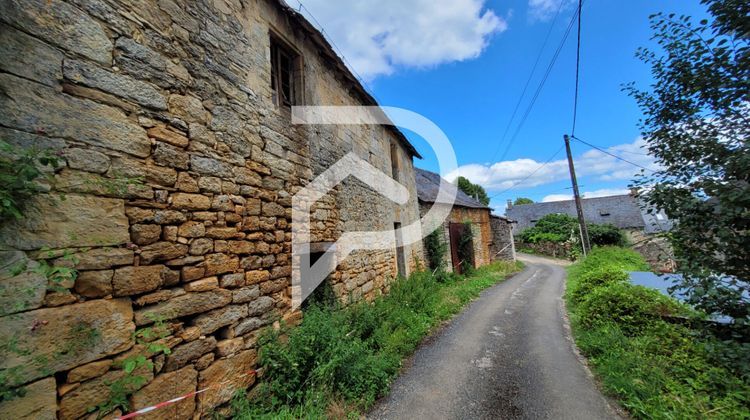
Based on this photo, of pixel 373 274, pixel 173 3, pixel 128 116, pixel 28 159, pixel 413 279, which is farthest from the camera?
pixel 413 279

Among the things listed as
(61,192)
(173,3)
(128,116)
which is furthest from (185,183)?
(173,3)

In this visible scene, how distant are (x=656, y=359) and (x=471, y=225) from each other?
10208 mm

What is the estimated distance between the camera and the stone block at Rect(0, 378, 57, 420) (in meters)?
1.51

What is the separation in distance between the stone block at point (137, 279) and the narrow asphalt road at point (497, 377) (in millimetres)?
2600

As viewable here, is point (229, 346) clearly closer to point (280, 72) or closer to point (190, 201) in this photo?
point (190, 201)

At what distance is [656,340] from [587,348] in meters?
0.87

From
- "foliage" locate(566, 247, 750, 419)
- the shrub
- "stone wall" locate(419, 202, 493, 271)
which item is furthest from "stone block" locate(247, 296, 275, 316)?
"stone wall" locate(419, 202, 493, 271)

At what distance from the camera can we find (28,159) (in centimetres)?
153

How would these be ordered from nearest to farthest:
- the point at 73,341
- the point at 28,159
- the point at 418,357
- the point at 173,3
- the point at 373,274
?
1. the point at 28,159
2. the point at 73,341
3. the point at 173,3
4. the point at 418,357
5. the point at 373,274

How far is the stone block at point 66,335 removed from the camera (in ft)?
5.14

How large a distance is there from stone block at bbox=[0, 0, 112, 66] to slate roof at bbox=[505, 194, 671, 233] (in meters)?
30.2

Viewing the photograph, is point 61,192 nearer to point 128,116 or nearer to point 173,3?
point 128,116

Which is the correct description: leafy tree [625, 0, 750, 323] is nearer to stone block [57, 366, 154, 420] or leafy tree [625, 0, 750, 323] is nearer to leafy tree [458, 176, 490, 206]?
stone block [57, 366, 154, 420]

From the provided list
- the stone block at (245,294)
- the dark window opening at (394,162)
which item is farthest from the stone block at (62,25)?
the dark window opening at (394,162)
